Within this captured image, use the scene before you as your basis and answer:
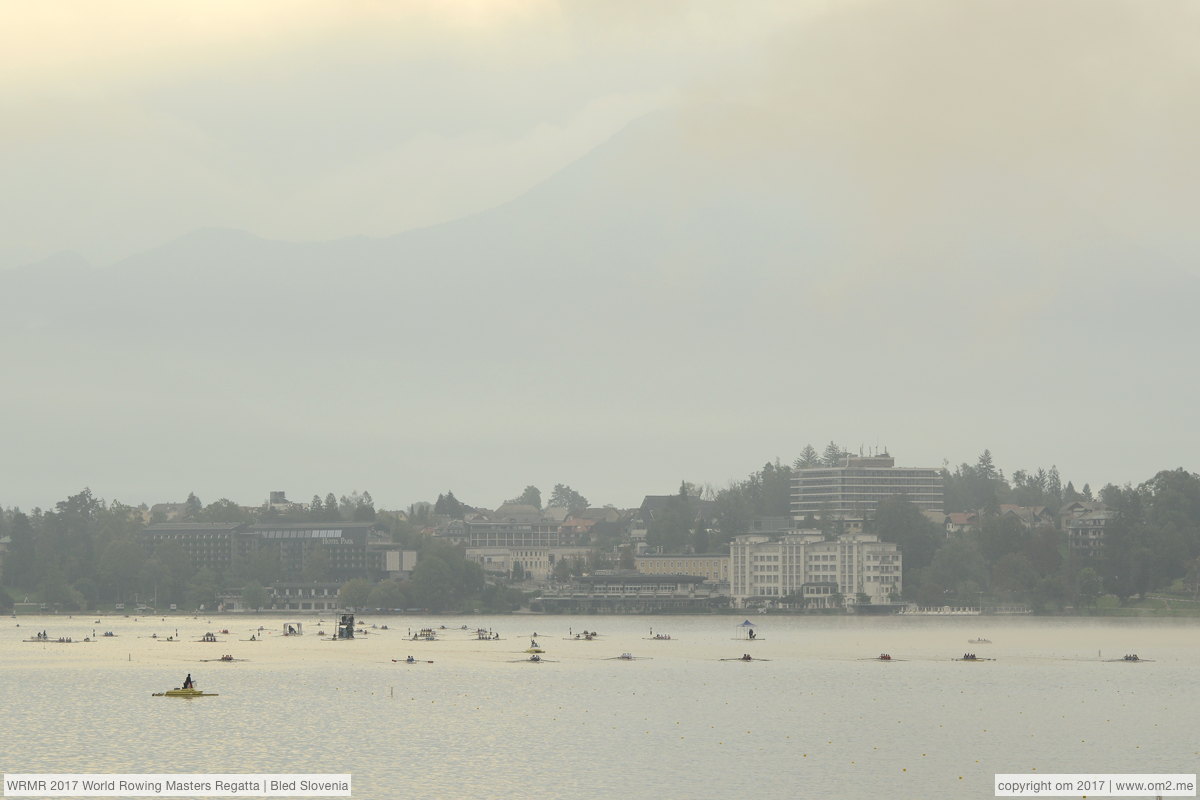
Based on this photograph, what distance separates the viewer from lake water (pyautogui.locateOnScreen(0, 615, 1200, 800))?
88375 millimetres

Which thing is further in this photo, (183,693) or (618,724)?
(183,693)

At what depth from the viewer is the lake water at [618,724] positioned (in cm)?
8838

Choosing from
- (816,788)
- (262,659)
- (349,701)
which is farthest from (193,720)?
(262,659)

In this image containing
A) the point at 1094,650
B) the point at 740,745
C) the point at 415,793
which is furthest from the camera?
the point at 1094,650

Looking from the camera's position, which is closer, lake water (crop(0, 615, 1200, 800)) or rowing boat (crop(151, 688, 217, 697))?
lake water (crop(0, 615, 1200, 800))

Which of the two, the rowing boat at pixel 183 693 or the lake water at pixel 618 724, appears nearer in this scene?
the lake water at pixel 618 724

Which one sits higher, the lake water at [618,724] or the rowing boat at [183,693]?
the rowing boat at [183,693]

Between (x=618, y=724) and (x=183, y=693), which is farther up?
(x=183, y=693)

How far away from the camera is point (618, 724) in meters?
111

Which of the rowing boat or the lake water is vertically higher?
the rowing boat

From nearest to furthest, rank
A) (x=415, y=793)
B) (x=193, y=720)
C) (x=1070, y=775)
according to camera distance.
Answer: (x=415, y=793) → (x=1070, y=775) → (x=193, y=720)

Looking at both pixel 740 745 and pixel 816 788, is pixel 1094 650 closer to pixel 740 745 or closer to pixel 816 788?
pixel 740 745

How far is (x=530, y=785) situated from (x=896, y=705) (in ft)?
151

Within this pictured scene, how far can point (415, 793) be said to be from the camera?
82.1m
